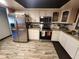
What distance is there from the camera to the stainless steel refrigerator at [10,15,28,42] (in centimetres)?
299

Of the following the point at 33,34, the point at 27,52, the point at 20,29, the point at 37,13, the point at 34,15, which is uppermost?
the point at 37,13

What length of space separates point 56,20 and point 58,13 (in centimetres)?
43

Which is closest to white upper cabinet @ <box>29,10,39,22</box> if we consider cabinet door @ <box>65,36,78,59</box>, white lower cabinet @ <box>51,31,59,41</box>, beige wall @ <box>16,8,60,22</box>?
beige wall @ <box>16,8,60,22</box>

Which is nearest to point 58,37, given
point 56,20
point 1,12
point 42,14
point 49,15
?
point 56,20

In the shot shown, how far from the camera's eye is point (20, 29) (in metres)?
3.09

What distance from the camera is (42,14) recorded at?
3418 millimetres

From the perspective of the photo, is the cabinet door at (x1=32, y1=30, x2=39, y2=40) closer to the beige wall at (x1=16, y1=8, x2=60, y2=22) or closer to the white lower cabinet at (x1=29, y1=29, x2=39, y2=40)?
the white lower cabinet at (x1=29, y1=29, x2=39, y2=40)

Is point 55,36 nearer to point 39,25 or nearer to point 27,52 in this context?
point 39,25

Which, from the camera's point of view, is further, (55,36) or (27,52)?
(55,36)

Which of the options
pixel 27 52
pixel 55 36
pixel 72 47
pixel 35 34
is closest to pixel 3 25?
pixel 35 34

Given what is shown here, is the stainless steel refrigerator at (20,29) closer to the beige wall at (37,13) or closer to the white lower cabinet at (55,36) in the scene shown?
the beige wall at (37,13)

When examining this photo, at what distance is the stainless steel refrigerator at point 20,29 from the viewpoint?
2994 mm

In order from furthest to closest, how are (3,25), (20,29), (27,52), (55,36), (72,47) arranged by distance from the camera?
1. (3,25)
2. (55,36)
3. (20,29)
4. (27,52)
5. (72,47)

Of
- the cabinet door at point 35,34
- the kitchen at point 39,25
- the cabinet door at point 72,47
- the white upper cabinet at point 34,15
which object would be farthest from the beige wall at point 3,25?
the cabinet door at point 72,47
